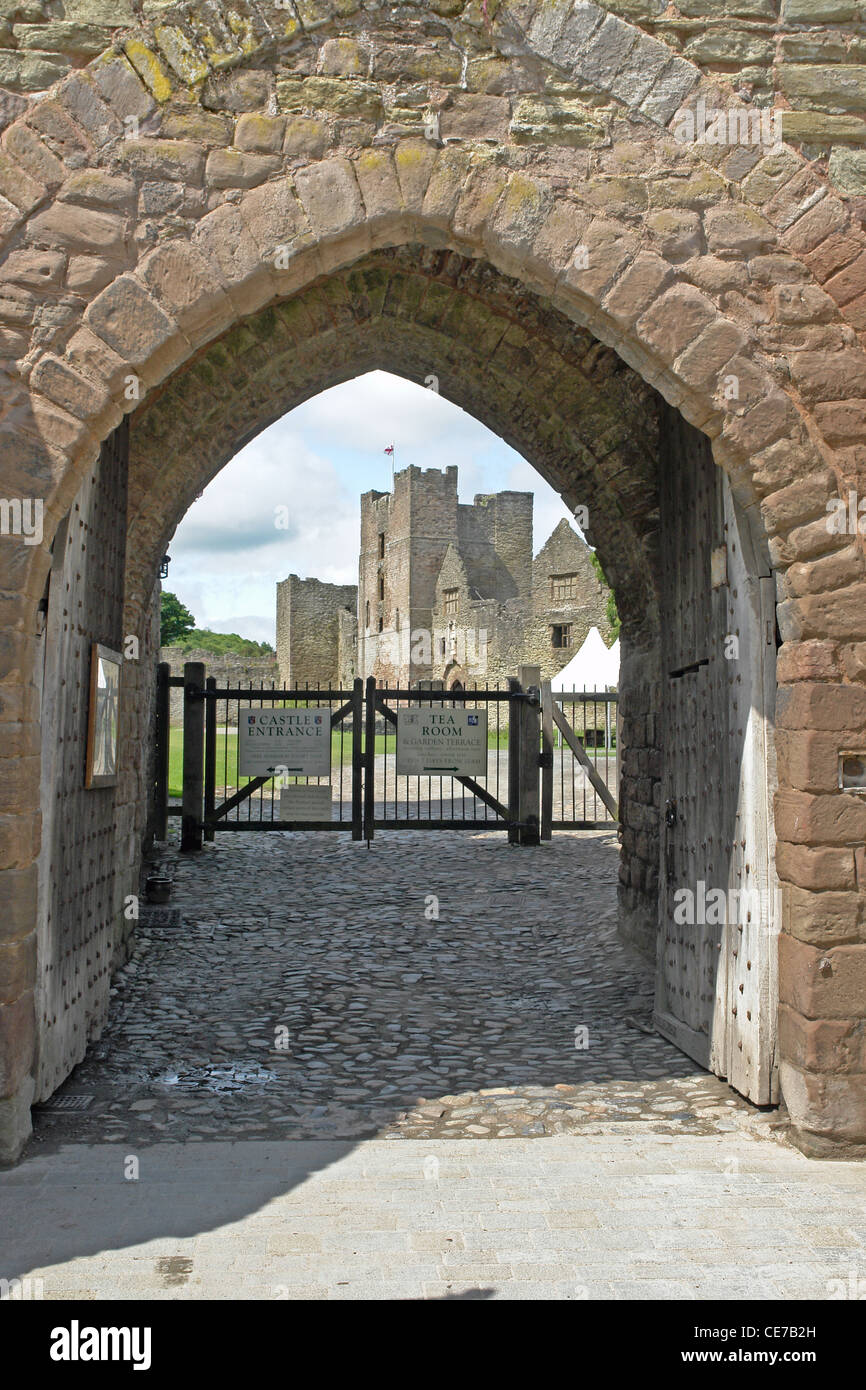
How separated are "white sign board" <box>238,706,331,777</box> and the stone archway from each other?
7.32m

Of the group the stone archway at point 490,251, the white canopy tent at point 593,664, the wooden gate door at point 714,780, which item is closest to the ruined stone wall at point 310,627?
the white canopy tent at point 593,664

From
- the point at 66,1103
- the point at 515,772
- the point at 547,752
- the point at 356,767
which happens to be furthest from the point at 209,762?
the point at 66,1103

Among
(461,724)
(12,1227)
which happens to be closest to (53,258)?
(12,1227)

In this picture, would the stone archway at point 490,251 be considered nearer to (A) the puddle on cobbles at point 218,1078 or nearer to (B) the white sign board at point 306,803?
(A) the puddle on cobbles at point 218,1078

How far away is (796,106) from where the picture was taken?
408 centimetres

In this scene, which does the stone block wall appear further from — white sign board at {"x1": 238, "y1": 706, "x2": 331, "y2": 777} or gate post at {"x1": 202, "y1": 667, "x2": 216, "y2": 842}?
gate post at {"x1": 202, "y1": 667, "x2": 216, "y2": 842}

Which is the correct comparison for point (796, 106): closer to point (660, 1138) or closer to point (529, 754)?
point (660, 1138)

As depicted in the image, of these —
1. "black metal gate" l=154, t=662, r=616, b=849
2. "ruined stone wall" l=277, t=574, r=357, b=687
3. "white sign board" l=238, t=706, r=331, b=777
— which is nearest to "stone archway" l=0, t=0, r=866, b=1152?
"black metal gate" l=154, t=662, r=616, b=849

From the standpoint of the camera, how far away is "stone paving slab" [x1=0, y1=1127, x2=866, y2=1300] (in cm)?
280

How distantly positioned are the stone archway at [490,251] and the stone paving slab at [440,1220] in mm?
402

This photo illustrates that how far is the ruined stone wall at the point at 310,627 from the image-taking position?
154 feet

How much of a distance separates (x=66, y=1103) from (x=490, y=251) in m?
3.77

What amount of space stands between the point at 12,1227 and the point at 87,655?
2.47 m

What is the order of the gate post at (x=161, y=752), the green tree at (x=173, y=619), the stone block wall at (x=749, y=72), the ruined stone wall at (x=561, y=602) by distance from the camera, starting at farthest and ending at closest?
the green tree at (x=173, y=619) → the ruined stone wall at (x=561, y=602) → the gate post at (x=161, y=752) → the stone block wall at (x=749, y=72)
